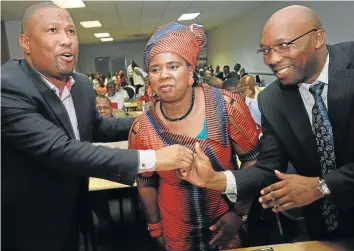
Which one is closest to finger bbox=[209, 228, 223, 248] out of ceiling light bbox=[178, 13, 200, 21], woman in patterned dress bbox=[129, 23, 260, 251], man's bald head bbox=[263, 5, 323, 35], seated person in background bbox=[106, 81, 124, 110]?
woman in patterned dress bbox=[129, 23, 260, 251]

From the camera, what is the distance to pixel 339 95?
1.47 metres

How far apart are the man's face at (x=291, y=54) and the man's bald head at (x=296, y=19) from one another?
1cm

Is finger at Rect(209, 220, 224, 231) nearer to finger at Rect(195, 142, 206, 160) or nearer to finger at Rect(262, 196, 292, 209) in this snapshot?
finger at Rect(262, 196, 292, 209)

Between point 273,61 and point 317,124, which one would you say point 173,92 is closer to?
point 273,61

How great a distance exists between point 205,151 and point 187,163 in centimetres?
13

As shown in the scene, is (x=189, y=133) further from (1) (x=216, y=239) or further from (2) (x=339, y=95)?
(2) (x=339, y=95)

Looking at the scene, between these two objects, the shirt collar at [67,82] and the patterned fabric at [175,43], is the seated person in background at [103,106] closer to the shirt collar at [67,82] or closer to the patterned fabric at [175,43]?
the shirt collar at [67,82]

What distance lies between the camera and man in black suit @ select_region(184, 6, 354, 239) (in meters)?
1.44

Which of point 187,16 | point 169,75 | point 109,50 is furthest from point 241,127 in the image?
point 109,50

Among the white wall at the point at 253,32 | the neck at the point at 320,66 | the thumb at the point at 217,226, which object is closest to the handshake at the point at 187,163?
the thumb at the point at 217,226

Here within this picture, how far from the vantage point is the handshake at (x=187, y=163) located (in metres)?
1.43

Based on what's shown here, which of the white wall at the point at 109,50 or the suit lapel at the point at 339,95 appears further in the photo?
the white wall at the point at 109,50

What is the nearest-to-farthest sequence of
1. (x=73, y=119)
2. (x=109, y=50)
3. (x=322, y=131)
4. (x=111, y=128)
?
(x=322, y=131)
(x=73, y=119)
(x=111, y=128)
(x=109, y=50)

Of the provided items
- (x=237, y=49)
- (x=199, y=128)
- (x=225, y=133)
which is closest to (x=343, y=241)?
(x=225, y=133)
